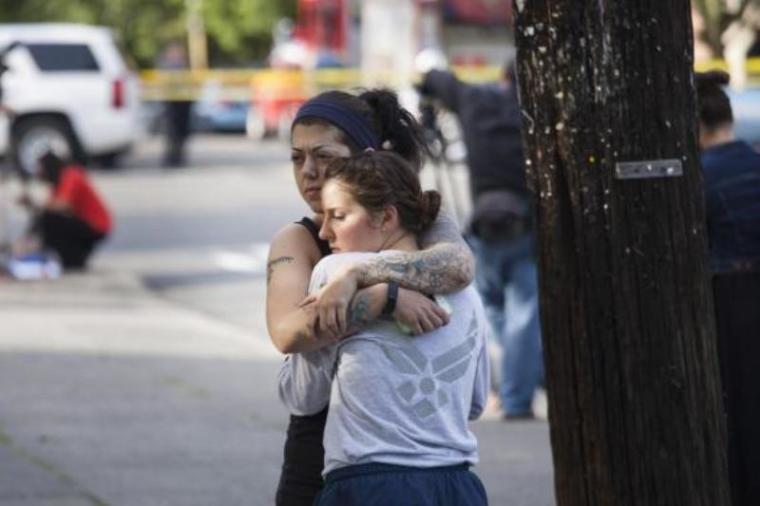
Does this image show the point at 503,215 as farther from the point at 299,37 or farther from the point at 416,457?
the point at 299,37

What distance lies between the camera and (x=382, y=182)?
14.3 feet

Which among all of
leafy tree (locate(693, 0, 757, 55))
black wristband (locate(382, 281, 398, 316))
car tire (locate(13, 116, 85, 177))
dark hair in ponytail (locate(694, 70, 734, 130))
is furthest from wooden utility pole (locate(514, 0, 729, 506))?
car tire (locate(13, 116, 85, 177))

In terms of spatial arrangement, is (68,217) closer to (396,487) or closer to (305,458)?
(305,458)

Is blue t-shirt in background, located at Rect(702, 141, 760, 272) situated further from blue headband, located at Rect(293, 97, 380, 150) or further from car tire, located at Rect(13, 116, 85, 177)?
car tire, located at Rect(13, 116, 85, 177)

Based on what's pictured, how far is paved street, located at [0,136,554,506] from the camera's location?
8266 millimetres

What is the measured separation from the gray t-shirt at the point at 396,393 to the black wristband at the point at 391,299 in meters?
0.04

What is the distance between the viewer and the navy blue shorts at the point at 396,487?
14.1ft

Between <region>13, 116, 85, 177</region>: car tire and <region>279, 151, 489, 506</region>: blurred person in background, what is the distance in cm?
2438

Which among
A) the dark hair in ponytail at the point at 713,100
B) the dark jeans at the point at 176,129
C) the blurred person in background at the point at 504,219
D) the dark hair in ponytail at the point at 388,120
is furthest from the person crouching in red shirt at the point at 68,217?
the dark jeans at the point at 176,129

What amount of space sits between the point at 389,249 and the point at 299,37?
44.5 m

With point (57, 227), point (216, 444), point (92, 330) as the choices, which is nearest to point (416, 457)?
point (216, 444)

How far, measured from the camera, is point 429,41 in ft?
148

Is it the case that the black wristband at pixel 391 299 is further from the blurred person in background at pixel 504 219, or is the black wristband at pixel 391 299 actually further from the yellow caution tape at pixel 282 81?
the yellow caution tape at pixel 282 81

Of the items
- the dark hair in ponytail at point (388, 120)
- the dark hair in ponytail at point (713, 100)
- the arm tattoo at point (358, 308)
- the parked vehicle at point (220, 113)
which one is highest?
the dark hair in ponytail at point (388, 120)
